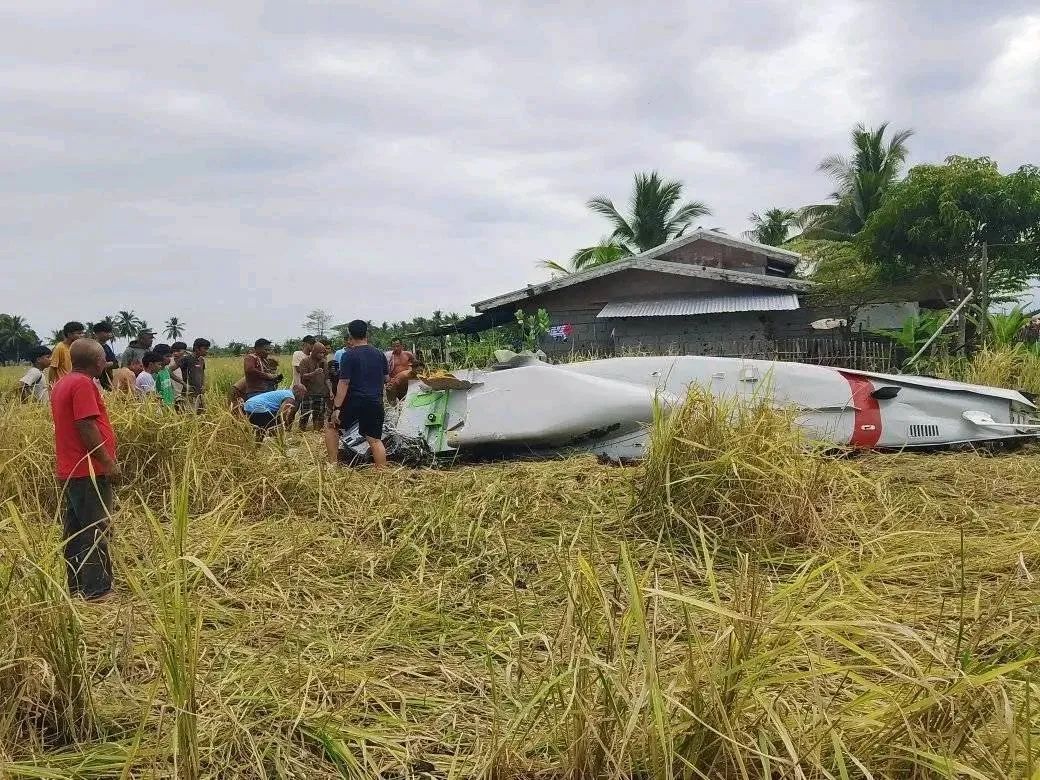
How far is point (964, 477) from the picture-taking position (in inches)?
199

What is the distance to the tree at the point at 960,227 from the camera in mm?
14664

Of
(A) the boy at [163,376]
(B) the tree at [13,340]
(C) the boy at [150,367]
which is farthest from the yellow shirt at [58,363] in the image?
(B) the tree at [13,340]

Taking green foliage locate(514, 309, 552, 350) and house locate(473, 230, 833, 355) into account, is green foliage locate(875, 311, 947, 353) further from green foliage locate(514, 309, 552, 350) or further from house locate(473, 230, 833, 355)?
green foliage locate(514, 309, 552, 350)

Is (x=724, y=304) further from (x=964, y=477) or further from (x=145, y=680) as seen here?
(x=145, y=680)

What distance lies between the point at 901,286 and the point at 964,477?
13.3 metres

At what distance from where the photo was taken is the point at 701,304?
15.3 m

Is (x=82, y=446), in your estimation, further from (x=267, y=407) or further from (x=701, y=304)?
(x=701, y=304)

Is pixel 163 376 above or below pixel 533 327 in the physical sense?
below

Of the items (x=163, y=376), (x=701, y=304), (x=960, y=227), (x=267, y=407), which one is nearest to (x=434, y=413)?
(x=267, y=407)

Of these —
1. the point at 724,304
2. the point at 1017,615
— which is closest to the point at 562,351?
the point at 724,304

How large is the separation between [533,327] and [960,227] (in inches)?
354

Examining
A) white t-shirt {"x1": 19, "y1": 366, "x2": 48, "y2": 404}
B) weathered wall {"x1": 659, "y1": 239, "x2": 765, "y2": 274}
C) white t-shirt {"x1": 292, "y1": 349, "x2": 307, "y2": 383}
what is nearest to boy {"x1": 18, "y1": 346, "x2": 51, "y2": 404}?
white t-shirt {"x1": 19, "y1": 366, "x2": 48, "y2": 404}

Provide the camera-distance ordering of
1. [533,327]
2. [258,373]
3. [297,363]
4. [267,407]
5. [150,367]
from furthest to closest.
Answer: [533,327], [297,363], [258,373], [150,367], [267,407]

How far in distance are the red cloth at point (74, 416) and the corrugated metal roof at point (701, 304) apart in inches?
488
